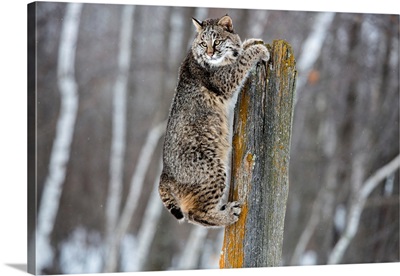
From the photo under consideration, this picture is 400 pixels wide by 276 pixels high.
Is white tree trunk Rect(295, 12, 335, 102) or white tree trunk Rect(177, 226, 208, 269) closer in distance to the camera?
white tree trunk Rect(295, 12, 335, 102)

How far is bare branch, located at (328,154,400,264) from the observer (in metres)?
11.0

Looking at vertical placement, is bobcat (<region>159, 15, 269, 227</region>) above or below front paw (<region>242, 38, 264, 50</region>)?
below

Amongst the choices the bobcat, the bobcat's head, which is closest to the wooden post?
the bobcat

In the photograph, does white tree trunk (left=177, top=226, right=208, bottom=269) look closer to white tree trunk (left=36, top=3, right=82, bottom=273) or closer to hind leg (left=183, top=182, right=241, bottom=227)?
white tree trunk (left=36, top=3, right=82, bottom=273)

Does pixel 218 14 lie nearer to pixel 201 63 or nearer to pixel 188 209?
pixel 201 63

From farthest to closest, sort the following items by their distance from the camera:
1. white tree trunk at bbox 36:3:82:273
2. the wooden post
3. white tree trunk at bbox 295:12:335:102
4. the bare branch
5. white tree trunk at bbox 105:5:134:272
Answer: the bare branch
white tree trunk at bbox 295:12:335:102
white tree trunk at bbox 105:5:134:272
white tree trunk at bbox 36:3:82:273
the wooden post

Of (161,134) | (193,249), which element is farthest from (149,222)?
(161,134)

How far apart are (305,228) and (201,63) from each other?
4.58m

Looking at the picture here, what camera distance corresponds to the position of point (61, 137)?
33.3 ft

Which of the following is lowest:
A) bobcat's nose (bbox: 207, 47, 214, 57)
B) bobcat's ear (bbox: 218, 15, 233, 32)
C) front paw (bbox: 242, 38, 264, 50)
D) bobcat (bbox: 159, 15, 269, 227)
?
bobcat (bbox: 159, 15, 269, 227)

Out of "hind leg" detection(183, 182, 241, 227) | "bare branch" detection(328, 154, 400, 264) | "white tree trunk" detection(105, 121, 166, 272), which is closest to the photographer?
"hind leg" detection(183, 182, 241, 227)

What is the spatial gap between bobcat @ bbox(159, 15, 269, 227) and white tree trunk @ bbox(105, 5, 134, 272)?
1781mm

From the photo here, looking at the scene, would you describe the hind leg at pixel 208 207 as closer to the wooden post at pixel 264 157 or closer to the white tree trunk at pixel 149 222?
the wooden post at pixel 264 157

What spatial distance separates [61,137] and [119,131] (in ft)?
3.39
